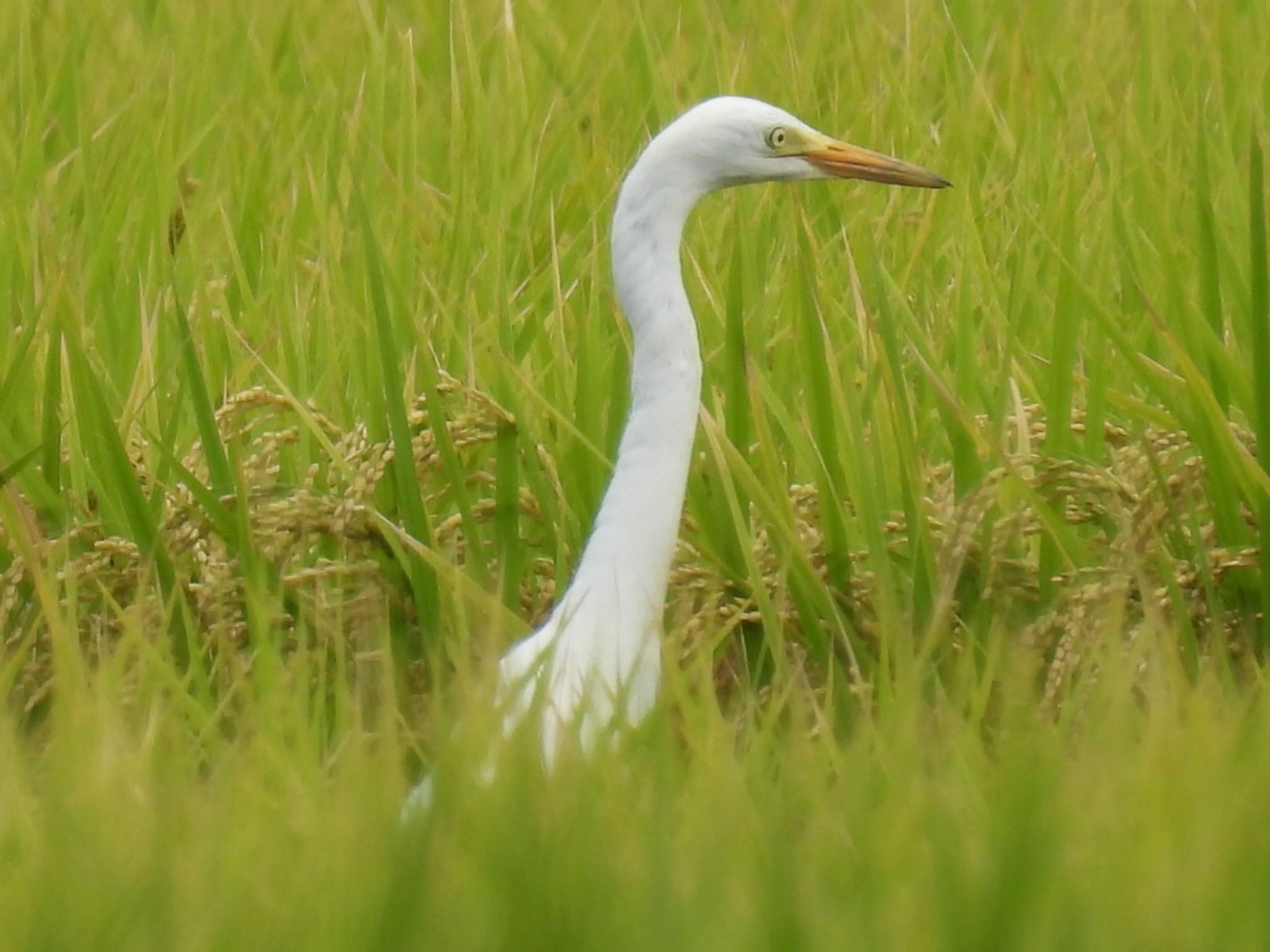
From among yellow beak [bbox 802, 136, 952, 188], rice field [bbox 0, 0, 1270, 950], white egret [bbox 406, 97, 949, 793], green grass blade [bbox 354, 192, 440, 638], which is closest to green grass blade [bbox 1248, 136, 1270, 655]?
rice field [bbox 0, 0, 1270, 950]

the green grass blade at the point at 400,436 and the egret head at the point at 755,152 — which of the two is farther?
the green grass blade at the point at 400,436

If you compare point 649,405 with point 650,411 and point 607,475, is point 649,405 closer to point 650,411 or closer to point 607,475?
point 650,411

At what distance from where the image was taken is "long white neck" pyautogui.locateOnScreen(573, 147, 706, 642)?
6.63ft

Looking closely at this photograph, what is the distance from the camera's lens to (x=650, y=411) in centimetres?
205

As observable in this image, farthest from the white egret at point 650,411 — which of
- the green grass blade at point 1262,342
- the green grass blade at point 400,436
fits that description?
the green grass blade at point 1262,342

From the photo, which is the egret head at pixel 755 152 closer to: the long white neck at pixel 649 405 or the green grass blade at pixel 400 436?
the long white neck at pixel 649 405

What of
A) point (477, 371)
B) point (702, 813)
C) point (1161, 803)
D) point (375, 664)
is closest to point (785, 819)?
point (702, 813)

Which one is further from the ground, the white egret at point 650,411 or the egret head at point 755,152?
the egret head at point 755,152

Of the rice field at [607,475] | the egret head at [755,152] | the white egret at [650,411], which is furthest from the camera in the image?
the egret head at [755,152]

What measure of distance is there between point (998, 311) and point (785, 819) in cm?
132

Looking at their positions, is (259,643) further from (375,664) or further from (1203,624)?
(1203,624)

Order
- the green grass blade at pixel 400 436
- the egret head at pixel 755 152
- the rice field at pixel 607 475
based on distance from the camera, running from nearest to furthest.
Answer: the rice field at pixel 607 475 → the egret head at pixel 755 152 → the green grass blade at pixel 400 436

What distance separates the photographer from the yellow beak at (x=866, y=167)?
88.0 inches

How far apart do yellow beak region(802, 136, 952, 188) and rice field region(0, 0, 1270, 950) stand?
0.41ft
